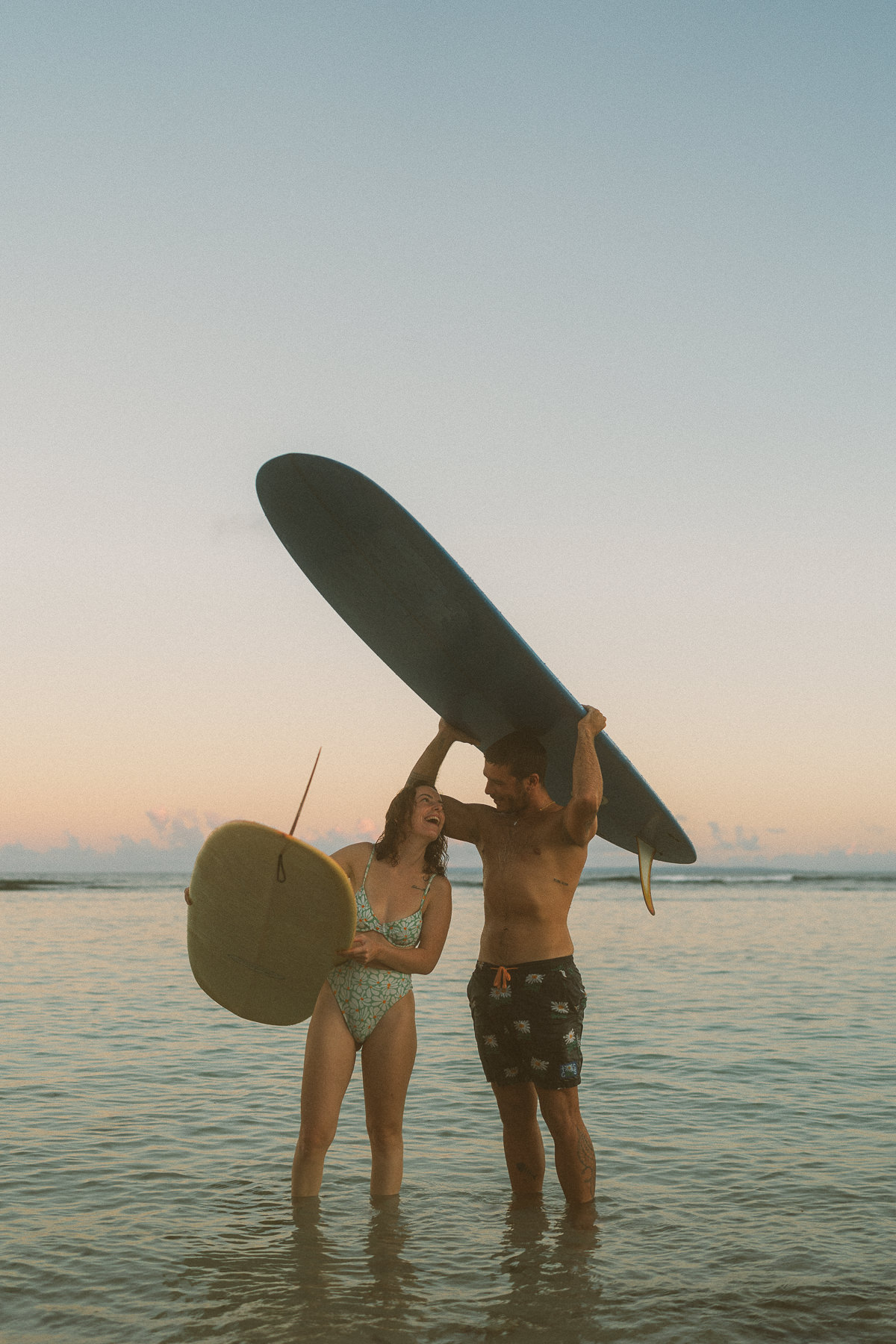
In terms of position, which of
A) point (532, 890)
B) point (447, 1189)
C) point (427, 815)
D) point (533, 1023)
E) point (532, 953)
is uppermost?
point (427, 815)

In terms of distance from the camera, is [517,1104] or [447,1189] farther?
[447,1189]

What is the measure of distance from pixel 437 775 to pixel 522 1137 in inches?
63.3

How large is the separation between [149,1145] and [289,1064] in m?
2.42

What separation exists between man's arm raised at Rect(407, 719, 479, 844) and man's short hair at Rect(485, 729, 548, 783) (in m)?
0.26

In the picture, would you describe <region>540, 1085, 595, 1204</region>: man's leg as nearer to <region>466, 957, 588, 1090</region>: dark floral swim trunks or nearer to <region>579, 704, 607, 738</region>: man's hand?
<region>466, 957, 588, 1090</region>: dark floral swim trunks

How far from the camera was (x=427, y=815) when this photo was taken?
14.2 ft

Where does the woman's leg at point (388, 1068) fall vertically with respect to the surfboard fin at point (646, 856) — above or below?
below

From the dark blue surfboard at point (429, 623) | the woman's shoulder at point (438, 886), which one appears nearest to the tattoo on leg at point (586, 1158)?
the woman's shoulder at point (438, 886)

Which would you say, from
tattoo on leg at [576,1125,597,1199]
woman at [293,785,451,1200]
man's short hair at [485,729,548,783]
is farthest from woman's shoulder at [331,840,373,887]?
tattoo on leg at [576,1125,597,1199]

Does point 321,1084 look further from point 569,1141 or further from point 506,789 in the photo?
point 506,789

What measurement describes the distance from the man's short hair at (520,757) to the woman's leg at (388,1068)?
1.04 m

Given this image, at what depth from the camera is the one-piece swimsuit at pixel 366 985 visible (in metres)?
4.15

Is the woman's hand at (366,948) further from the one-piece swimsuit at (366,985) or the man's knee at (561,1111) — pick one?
the man's knee at (561,1111)

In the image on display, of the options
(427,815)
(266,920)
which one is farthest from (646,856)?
(266,920)
